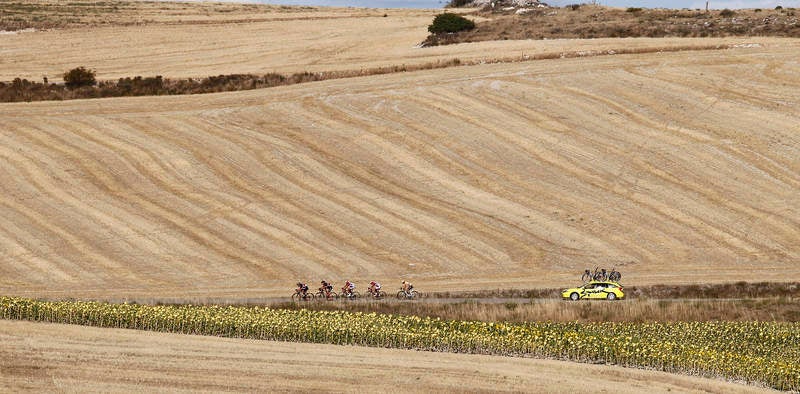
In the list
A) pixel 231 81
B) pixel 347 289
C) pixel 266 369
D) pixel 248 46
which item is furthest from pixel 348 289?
pixel 248 46

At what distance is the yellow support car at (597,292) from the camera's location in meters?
51.2

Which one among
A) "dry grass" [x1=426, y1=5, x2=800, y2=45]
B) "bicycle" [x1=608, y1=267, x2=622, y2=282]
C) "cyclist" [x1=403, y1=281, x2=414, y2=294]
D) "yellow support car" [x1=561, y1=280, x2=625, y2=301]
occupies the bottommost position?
"bicycle" [x1=608, y1=267, x2=622, y2=282]

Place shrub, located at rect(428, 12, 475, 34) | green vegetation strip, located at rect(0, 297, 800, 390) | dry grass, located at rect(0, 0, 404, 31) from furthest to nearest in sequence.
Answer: dry grass, located at rect(0, 0, 404, 31), shrub, located at rect(428, 12, 475, 34), green vegetation strip, located at rect(0, 297, 800, 390)

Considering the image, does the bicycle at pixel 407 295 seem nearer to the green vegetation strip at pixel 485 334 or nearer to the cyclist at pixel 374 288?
the cyclist at pixel 374 288

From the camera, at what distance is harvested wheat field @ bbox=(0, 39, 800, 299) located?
57.3 meters

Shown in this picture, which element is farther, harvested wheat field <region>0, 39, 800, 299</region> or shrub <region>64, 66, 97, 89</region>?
shrub <region>64, 66, 97, 89</region>

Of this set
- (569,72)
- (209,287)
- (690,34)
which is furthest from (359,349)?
(690,34)

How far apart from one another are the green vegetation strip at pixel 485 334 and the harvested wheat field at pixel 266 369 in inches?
40.5

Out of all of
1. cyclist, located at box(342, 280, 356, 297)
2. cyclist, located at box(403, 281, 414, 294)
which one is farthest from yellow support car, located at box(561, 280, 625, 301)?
cyclist, located at box(342, 280, 356, 297)

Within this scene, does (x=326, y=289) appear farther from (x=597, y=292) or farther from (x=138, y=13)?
(x=138, y=13)

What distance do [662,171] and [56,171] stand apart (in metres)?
37.0

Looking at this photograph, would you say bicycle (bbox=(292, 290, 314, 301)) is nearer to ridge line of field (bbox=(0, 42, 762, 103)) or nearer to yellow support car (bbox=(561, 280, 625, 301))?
yellow support car (bbox=(561, 280, 625, 301))

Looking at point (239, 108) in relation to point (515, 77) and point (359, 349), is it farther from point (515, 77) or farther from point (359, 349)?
point (359, 349)

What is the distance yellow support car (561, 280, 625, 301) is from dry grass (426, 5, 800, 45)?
53.4 m
